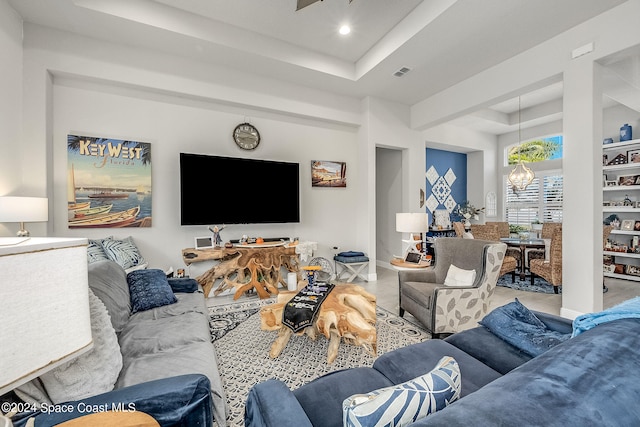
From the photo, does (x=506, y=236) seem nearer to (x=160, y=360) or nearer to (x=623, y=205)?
(x=623, y=205)

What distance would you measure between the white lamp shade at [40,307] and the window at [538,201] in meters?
8.14

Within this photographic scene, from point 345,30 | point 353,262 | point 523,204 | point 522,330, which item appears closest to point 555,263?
point 353,262

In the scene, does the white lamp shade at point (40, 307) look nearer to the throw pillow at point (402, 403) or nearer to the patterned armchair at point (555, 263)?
the throw pillow at point (402, 403)

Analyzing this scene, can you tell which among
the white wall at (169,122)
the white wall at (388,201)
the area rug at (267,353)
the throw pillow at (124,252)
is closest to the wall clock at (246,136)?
the white wall at (169,122)

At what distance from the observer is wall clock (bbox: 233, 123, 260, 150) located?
168 inches

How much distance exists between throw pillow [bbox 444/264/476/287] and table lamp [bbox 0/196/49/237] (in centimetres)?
410

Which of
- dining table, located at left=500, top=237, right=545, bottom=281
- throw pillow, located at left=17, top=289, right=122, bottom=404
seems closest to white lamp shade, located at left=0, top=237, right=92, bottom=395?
throw pillow, located at left=17, top=289, right=122, bottom=404

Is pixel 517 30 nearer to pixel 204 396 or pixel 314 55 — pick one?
pixel 314 55

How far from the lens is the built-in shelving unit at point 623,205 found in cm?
498

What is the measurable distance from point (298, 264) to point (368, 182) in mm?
1899

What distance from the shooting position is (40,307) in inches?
22.8

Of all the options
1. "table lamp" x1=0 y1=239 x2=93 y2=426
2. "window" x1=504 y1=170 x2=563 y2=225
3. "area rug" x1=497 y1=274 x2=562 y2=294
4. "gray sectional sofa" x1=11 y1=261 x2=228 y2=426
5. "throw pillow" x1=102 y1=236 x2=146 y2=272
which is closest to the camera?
"table lamp" x1=0 y1=239 x2=93 y2=426

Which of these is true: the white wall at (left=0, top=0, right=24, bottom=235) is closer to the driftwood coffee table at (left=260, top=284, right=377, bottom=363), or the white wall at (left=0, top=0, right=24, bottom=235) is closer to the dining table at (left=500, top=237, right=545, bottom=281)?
the driftwood coffee table at (left=260, top=284, right=377, bottom=363)

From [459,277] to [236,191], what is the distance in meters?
3.15
